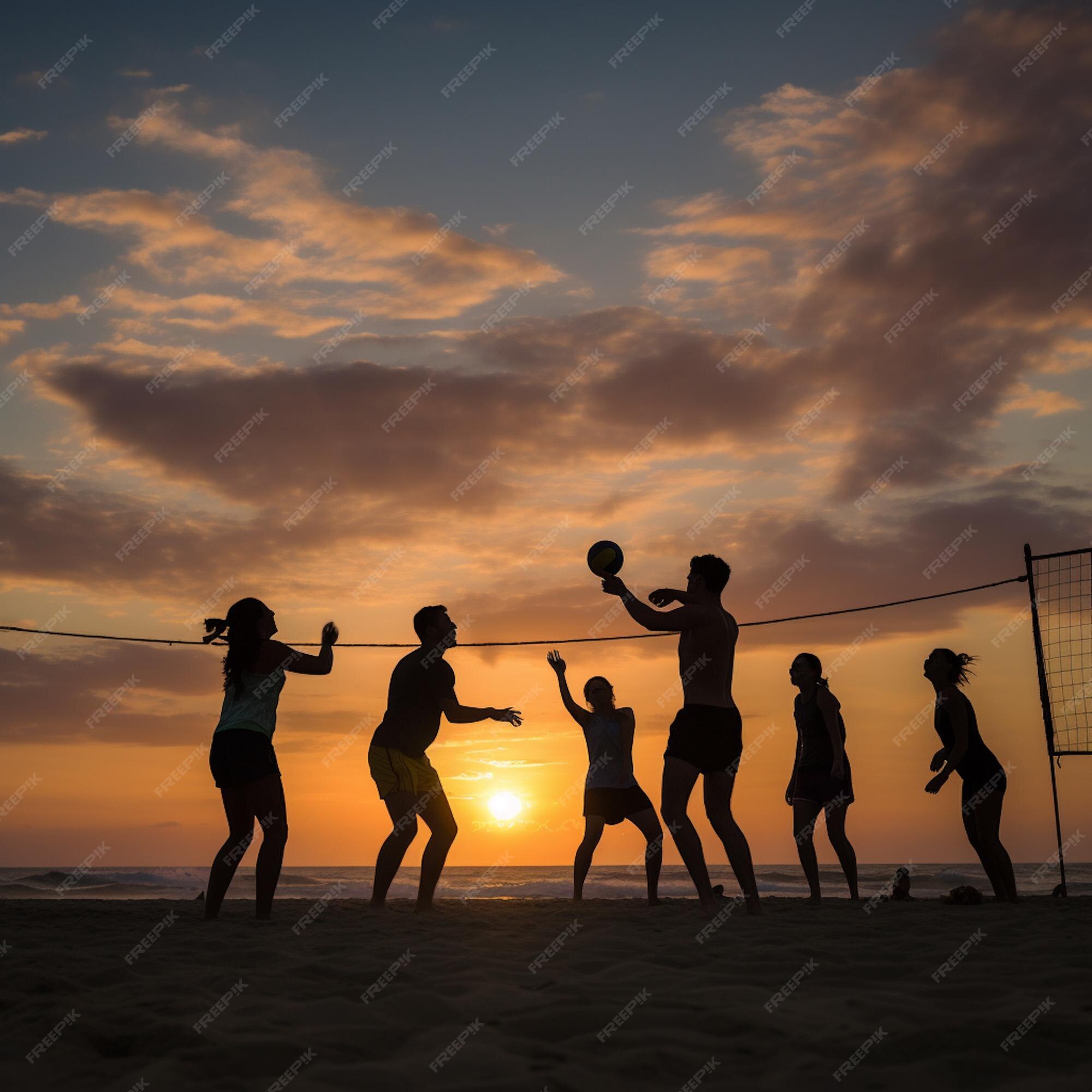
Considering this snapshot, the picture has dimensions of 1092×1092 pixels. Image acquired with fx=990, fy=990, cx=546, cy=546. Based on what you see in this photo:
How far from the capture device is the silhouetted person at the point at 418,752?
19.2ft

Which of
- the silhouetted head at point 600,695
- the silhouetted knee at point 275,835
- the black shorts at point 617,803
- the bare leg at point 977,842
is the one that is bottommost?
the bare leg at point 977,842

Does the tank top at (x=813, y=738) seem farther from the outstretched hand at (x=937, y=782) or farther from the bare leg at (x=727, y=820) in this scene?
the bare leg at (x=727, y=820)

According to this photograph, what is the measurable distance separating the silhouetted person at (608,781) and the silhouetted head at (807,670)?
1198 millimetres

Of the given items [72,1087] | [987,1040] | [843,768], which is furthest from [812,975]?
[843,768]

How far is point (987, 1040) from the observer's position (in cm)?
238

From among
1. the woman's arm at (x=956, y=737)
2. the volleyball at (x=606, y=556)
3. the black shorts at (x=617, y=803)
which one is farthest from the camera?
the black shorts at (x=617, y=803)

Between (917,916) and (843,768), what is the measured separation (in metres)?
1.55

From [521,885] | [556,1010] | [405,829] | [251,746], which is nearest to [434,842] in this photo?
[405,829]

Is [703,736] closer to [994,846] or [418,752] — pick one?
[418,752]

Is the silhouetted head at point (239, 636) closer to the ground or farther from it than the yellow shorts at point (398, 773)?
farther from it

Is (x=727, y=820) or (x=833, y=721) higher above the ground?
(x=833, y=721)

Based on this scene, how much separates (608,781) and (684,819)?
2048 mm

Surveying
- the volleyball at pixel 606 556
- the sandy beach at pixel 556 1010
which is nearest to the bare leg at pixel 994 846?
the sandy beach at pixel 556 1010

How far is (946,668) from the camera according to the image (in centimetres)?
646
